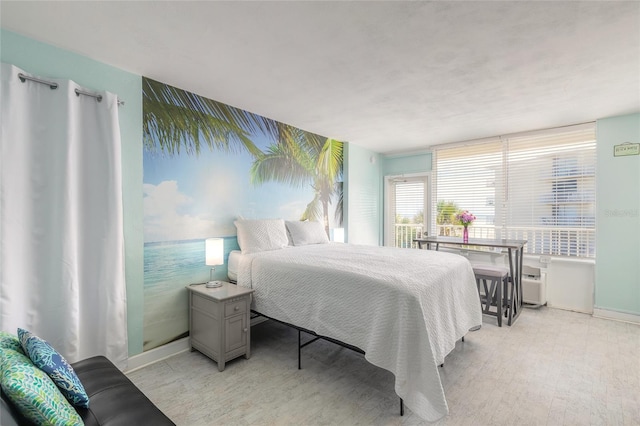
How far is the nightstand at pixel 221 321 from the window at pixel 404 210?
12.9 ft

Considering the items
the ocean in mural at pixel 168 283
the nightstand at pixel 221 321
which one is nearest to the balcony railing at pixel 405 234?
the nightstand at pixel 221 321

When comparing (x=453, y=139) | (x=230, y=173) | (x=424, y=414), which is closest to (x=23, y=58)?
(x=230, y=173)

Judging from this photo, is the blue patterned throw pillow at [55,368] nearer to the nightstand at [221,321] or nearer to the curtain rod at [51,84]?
the nightstand at [221,321]

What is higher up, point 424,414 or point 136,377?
point 424,414

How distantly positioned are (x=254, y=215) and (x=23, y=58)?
92.1 inches

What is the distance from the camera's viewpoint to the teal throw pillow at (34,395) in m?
1.00

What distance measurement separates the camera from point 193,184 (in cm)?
304

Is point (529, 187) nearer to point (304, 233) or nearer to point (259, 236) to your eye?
point (304, 233)

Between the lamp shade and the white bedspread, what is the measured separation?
282 mm

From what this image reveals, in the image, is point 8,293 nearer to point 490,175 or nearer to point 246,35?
point 246,35

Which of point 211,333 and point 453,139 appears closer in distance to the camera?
point 211,333

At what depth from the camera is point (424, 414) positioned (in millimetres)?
1738

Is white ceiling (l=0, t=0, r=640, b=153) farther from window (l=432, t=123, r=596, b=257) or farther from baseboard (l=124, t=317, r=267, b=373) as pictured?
baseboard (l=124, t=317, r=267, b=373)

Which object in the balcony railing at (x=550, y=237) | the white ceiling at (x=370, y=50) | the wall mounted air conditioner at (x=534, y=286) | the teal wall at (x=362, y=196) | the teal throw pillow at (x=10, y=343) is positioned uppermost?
the white ceiling at (x=370, y=50)
